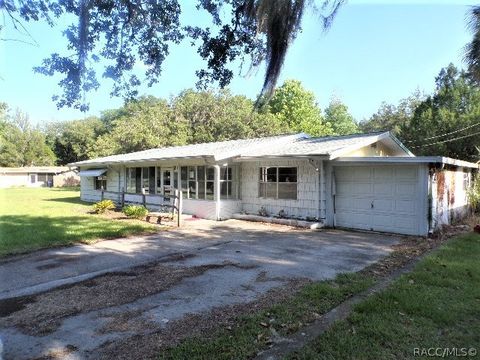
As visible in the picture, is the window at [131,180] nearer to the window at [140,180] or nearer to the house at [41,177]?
the window at [140,180]

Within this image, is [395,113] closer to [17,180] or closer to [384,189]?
[384,189]

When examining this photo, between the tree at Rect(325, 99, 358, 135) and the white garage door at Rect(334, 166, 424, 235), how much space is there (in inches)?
1804

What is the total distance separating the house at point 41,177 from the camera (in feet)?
172

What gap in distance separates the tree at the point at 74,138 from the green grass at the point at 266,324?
51.3m

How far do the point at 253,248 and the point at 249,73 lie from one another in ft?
20.5

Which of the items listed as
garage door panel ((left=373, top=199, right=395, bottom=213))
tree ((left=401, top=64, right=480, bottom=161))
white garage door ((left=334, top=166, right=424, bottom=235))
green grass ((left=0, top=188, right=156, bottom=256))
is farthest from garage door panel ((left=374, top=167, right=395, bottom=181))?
tree ((left=401, top=64, right=480, bottom=161))

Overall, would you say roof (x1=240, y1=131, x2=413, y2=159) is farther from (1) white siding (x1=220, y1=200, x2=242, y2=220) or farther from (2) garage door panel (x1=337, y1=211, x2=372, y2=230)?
(2) garage door panel (x1=337, y1=211, x2=372, y2=230)

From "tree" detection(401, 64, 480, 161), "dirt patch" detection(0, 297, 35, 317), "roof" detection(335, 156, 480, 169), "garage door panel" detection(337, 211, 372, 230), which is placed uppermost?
"tree" detection(401, 64, 480, 161)

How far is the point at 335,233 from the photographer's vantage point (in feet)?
39.3

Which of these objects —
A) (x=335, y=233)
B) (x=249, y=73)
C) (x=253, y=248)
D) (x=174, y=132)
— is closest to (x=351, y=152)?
(x=335, y=233)

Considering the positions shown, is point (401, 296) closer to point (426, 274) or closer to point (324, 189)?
point (426, 274)

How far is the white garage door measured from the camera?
11380mm

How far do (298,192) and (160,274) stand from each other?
7809 mm

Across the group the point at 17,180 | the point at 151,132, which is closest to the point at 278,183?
the point at 151,132
